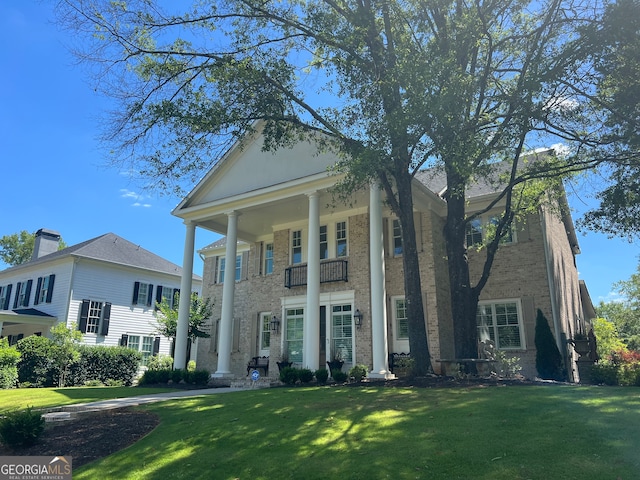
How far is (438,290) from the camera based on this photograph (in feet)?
52.9

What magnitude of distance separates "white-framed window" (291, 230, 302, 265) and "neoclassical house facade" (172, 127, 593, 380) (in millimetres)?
45

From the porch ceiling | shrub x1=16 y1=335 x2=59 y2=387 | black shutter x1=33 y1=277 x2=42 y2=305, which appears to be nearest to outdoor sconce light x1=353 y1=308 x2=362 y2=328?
the porch ceiling

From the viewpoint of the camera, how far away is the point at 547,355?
14281 mm

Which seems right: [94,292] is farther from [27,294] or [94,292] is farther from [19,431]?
[19,431]

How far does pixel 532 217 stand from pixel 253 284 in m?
12.1

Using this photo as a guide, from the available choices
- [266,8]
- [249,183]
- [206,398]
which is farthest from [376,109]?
[206,398]

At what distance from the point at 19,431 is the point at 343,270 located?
12.0 metres

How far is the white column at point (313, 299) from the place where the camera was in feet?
46.8

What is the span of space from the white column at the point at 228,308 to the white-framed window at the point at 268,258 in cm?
394

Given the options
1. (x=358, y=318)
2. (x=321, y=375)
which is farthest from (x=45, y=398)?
(x=358, y=318)

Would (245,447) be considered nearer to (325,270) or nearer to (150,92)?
(150,92)

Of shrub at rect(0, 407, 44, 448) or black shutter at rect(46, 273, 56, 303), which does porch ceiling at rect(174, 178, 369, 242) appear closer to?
shrub at rect(0, 407, 44, 448)

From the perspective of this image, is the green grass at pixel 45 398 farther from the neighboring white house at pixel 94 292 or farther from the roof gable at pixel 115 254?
the roof gable at pixel 115 254

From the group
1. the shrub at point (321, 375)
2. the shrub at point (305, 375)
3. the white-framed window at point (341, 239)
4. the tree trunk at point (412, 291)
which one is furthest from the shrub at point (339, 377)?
the white-framed window at point (341, 239)
